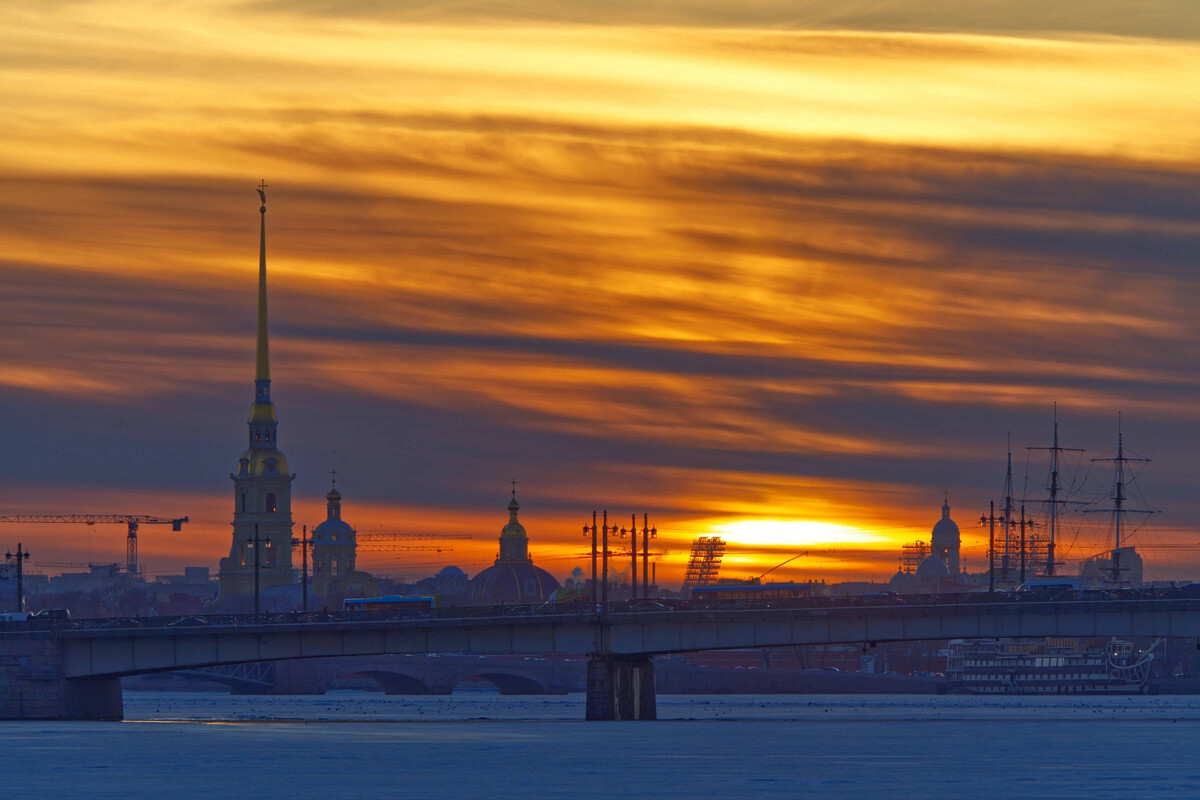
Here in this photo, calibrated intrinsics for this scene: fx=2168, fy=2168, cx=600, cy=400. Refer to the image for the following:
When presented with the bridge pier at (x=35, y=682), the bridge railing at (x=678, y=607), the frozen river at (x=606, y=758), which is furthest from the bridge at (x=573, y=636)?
the frozen river at (x=606, y=758)

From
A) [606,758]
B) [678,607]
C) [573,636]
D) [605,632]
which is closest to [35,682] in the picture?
[573,636]

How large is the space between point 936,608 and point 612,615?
21.3 meters

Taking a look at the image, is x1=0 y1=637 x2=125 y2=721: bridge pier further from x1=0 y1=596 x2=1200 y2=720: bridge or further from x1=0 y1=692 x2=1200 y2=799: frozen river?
x1=0 y1=692 x2=1200 y2=799: frozen river

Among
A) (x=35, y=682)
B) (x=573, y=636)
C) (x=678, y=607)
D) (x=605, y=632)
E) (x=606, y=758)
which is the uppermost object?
(x=678, y=607)

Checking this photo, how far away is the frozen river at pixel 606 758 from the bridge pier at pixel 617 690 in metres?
2.58

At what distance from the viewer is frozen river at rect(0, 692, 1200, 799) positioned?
76438mm

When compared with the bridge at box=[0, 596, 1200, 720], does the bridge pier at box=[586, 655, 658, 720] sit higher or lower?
lower

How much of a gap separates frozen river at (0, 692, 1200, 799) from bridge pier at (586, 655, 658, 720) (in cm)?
258

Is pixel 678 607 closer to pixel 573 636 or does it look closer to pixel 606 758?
pixel 573 636

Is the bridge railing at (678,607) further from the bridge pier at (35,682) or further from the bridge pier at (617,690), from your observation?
the bridge pier at (617,690)

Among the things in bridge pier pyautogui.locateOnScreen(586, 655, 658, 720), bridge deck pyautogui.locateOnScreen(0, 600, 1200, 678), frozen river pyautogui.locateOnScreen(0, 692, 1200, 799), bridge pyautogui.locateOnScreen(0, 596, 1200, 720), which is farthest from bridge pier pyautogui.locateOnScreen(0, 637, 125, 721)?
bridge pier pyautogui.locateOnScreen(586, 655, 658, 720)

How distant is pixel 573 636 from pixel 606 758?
4754 cm

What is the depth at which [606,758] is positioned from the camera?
95625mm

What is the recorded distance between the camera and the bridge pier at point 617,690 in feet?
472
